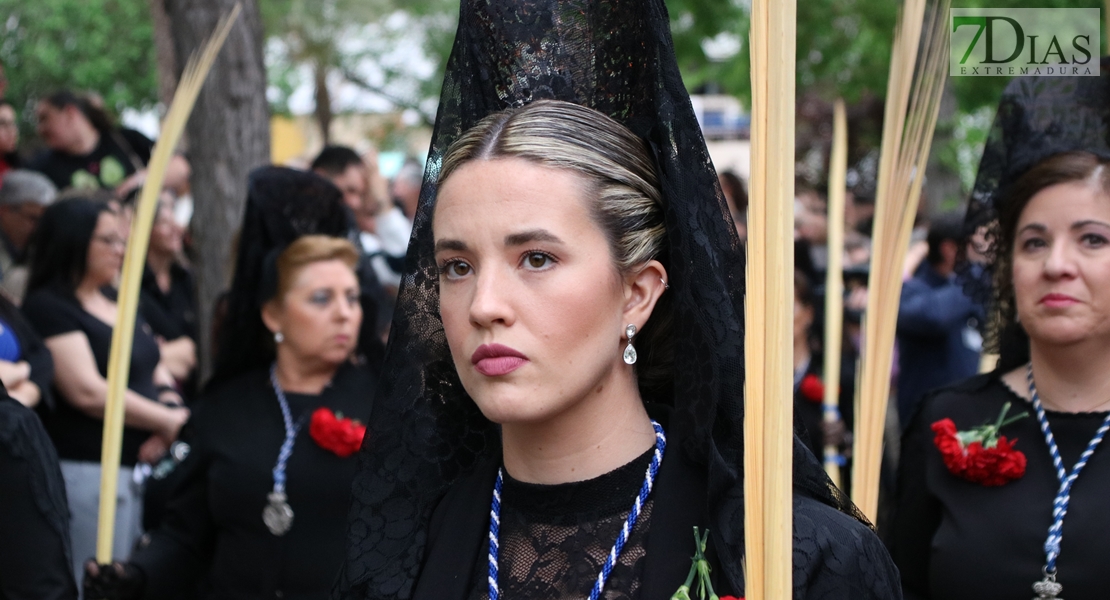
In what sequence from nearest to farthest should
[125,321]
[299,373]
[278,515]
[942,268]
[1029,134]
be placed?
[1029,134] < [125,321] < [278,515] < [299,373] < [942,268]

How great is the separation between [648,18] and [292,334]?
2681 mm

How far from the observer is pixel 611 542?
7.11 feet

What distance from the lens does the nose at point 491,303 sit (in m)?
2.08

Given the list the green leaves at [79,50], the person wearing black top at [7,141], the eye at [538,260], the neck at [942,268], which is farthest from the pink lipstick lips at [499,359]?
the green leaves at [79,50]

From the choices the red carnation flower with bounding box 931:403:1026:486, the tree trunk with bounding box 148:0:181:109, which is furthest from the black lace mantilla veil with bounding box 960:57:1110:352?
the tree trunk with bounding box 148:0:181:109

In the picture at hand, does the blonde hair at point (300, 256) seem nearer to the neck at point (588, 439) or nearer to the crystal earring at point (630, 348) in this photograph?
the neck at point (588, 439)

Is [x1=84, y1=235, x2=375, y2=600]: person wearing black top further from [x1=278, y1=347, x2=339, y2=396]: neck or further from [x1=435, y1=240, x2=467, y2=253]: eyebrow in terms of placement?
[x1=435, y1=240, x2=467, y2=253]: eyebrow

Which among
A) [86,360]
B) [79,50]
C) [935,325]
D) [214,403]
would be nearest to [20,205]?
[86,360]

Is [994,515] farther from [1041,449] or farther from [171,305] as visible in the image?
[171,305]

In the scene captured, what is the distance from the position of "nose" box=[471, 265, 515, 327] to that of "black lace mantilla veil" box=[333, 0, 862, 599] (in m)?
0.33

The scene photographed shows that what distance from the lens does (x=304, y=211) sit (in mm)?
4672

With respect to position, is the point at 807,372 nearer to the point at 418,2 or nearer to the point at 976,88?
the point at 976,88

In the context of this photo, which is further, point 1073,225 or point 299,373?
point 299,373

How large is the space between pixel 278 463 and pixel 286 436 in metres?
0.12
